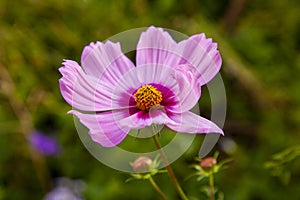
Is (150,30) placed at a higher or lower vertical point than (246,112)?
higher

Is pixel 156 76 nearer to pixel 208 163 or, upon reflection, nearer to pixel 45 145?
pixel 208 163

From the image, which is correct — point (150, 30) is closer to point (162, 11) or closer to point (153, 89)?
point (153, 89)

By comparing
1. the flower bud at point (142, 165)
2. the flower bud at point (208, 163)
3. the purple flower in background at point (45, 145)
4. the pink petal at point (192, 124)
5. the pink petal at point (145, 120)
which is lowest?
the purple flower in background at point (45, 145)

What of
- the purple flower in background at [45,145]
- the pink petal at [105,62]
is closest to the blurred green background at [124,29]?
the purple flower in background at [45,145]

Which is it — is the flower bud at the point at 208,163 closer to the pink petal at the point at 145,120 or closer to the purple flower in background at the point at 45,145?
the pink petal at the point at 145,120

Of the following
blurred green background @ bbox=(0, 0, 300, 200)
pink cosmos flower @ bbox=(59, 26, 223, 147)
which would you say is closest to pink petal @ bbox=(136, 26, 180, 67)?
pink cosmos flower @ bbox=(59, 26, 223, 147)

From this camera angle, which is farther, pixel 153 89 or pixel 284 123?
pixel 284 123

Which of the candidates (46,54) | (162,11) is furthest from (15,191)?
(162,11)

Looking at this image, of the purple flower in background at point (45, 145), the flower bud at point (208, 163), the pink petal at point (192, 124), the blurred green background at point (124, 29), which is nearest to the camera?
the pink petal at point (192, 124)

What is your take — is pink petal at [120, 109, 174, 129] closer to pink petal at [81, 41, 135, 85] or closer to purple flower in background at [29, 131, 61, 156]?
pink petal at [81, 41, 135, 85]
